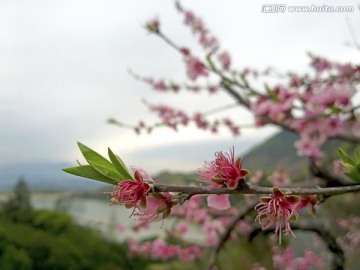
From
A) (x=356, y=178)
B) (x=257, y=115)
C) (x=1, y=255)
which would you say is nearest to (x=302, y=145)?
(x=257, y=115)

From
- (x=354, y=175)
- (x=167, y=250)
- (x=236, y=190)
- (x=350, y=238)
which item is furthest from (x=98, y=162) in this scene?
(x=167, y=250)

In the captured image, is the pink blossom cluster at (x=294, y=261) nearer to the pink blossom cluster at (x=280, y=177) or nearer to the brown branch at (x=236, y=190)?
the pink blossom cluster at (x=280, y=177)

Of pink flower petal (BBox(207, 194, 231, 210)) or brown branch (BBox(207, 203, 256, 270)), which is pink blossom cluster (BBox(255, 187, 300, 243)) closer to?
pink flower petal (BBox(207, 194, 231, 210))

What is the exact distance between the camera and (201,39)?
3.94m

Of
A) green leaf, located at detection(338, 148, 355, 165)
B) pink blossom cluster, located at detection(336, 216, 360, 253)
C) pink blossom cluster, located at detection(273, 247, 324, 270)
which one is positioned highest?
green leaf, located at detection(338, 148, 355, 165)

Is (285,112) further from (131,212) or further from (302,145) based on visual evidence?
(131,212)

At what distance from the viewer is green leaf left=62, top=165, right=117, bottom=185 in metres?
0.51

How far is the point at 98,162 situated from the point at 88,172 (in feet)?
0.05

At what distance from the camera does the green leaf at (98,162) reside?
1.68 feet

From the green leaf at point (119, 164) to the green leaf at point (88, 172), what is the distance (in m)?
0.02

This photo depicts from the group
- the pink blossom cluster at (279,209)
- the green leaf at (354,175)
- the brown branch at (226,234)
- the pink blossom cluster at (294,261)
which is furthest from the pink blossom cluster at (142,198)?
the pink blossom cluster at (294,261)

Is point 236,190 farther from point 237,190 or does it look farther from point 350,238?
point 350,238

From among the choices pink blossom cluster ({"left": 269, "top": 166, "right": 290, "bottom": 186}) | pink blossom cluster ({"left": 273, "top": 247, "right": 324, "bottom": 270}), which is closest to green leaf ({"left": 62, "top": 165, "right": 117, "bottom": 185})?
pink blossom cluster ({"left": 273, "top": 247, "right": 324, "bottom": 270})

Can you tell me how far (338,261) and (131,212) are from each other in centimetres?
83
